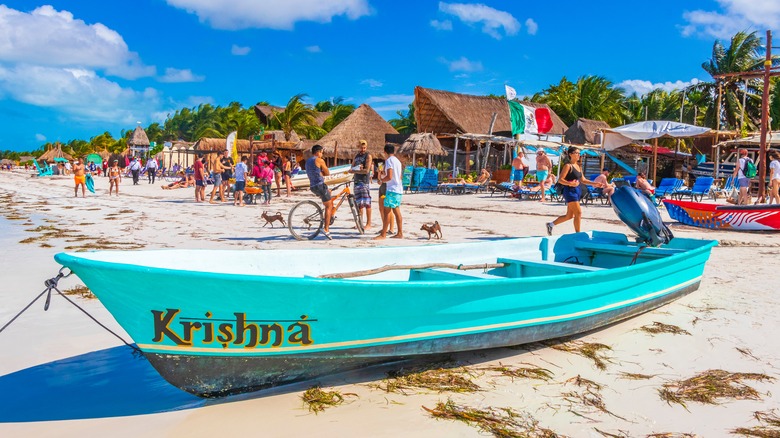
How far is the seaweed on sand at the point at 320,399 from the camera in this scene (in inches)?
145

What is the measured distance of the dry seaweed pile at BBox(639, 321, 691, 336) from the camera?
206 inches

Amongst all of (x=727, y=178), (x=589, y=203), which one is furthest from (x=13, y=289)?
(x=727, y=178)

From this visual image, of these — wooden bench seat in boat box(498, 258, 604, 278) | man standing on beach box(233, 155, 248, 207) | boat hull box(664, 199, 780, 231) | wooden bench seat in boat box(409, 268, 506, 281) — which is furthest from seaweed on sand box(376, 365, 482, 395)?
man standing on beach box(233, 155, 248, 207)

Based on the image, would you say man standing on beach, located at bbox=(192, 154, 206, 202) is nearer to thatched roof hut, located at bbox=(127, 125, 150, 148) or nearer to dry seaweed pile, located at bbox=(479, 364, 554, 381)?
dry seaweed pile, located at bbox=(479, 364, 554, 381)

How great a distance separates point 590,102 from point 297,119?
1857 cm

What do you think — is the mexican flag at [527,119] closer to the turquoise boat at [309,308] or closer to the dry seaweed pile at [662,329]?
the dry seaweed pile at [662,329]

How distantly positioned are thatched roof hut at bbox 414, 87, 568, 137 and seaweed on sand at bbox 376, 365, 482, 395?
24.2 m

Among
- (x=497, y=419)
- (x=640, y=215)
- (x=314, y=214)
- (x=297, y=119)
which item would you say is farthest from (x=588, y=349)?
(x=297, y=119)

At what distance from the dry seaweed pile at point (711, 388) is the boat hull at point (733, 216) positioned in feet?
28.7

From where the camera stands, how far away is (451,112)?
28656 mm

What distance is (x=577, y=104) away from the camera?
3631 centimetres

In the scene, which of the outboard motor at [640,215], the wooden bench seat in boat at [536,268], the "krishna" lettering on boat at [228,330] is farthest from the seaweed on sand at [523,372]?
the outboard motor at [640,215]

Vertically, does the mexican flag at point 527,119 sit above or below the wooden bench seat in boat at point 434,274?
above

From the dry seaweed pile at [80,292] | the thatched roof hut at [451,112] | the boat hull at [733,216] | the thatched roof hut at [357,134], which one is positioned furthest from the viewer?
the thatched roof hut at [357,134]
